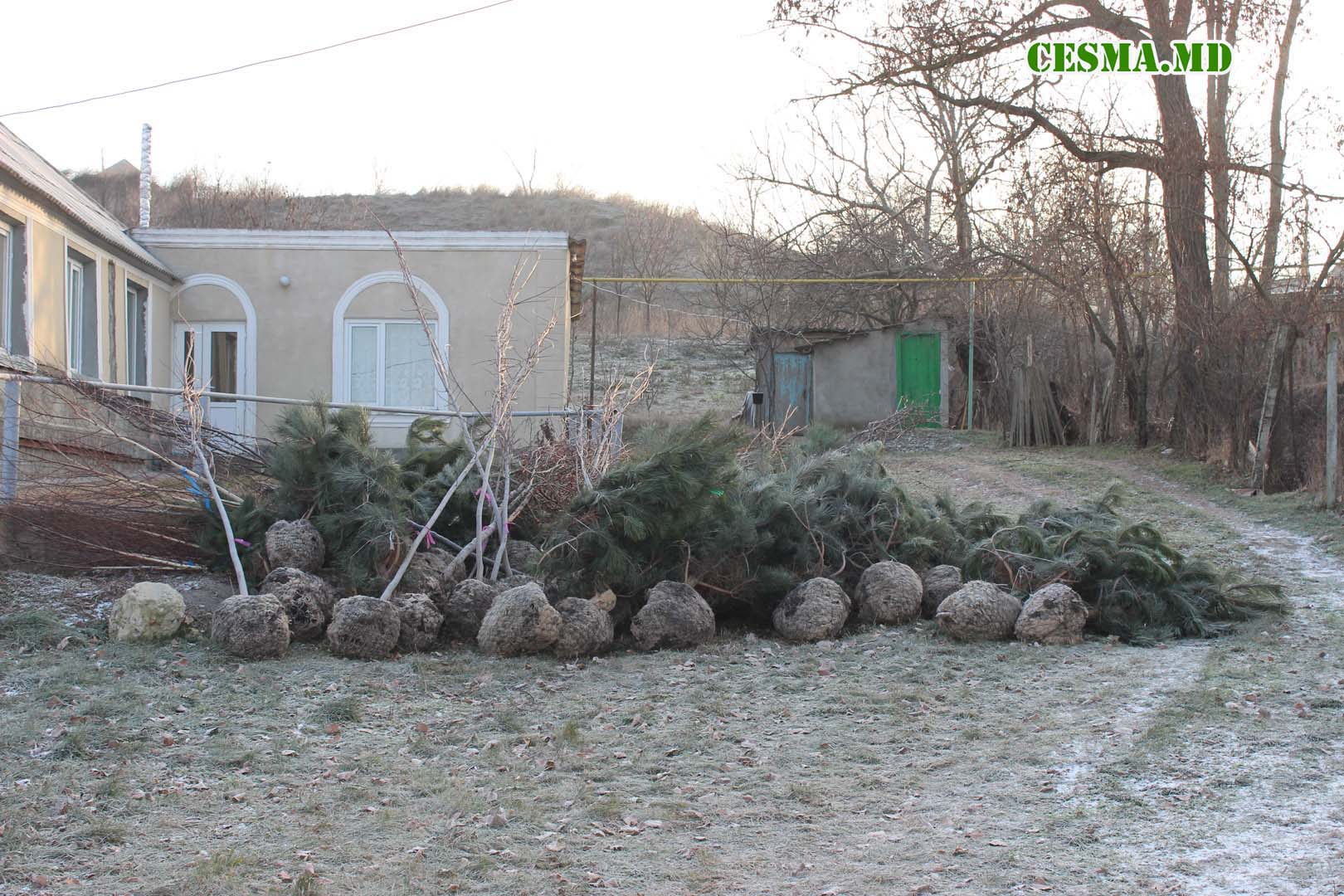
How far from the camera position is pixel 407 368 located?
1453 cm

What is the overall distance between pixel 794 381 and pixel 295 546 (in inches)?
626

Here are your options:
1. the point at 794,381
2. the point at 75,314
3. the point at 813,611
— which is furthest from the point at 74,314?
the point at 794,381

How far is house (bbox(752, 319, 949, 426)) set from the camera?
70.5 ft

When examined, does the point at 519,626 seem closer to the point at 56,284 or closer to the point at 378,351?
the point at 56,284

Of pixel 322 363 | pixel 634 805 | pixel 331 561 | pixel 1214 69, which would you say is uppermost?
pixel 1214 69

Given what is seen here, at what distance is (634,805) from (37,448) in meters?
5.27

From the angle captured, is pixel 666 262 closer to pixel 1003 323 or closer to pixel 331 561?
pixel 1003 323

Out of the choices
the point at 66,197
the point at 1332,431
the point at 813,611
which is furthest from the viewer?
the point at 66,197

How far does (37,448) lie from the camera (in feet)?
23.9

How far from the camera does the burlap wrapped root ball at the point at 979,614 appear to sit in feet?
21.5

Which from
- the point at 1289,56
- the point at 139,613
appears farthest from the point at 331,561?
the point at 1289,56

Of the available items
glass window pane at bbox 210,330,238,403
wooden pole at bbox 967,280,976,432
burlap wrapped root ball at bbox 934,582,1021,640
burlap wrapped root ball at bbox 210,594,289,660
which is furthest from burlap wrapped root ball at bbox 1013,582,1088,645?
wooden pole at bbox 967,280,976,432

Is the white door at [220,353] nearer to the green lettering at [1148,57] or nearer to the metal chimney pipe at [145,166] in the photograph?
the metal chimney pipe at [145,166]

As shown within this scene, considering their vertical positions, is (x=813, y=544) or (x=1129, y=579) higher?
(x=813, y=544)
